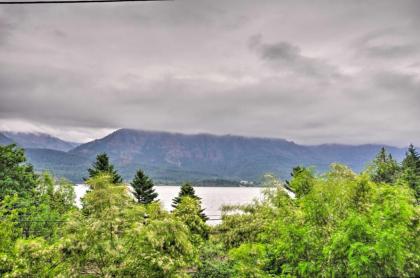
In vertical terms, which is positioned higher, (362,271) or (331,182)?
(331,182)

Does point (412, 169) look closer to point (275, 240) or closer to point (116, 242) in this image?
point (275, 240)

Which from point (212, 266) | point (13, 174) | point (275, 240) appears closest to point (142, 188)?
point (13, 174)

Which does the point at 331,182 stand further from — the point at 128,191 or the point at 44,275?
the point at 44,275

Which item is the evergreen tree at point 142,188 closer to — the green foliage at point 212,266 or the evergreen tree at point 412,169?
the evergreen tree at point 412,169

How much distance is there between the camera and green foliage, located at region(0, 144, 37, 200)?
104 feet

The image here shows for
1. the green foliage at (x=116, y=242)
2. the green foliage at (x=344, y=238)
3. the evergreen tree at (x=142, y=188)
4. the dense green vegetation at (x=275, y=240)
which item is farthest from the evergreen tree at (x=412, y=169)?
the green foliage at (x=116, y=242)

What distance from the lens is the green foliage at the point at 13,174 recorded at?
1246 inches

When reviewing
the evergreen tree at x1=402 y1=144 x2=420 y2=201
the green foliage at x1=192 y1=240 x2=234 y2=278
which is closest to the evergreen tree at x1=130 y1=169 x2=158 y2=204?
the evergreen tree at x1=402 y1=144 x2=420 y2=201

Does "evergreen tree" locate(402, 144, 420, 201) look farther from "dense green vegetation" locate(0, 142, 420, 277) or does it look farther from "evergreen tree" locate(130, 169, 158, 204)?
"dense green vegetation" locate(0, 142, 420, 277)

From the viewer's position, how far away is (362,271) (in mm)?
5602

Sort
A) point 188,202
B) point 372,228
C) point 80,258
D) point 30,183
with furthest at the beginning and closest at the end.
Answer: point 30,183 → point 188,202 → point 80,258 → point 372,228

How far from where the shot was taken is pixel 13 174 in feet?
109

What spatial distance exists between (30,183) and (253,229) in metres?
26.1

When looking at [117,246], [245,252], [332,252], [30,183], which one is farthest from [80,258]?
[30,183]
